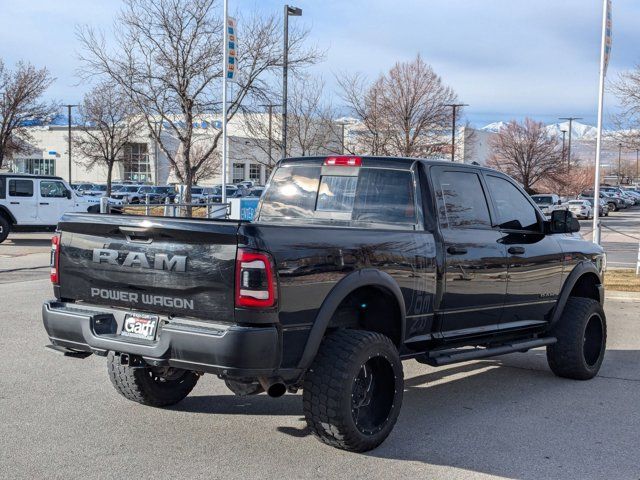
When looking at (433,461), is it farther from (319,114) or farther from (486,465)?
(319,114)

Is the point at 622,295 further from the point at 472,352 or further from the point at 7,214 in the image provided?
the point at 7,214

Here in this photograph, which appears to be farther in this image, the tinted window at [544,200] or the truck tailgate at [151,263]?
the tinted window at [544,200]

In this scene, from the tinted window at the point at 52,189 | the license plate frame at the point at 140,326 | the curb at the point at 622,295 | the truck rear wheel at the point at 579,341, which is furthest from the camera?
the tinted window at the point at 52,189

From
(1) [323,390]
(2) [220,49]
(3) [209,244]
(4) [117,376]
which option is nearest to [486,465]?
(1) [323,390]

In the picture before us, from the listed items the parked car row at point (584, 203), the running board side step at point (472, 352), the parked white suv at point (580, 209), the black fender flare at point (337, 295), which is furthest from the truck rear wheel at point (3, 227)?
the parked white suv at point (580, 209)

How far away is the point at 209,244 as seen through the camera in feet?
14.8

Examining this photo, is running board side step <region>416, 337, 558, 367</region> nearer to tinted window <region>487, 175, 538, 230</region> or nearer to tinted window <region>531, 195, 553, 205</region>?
tinted window <region>487, 175, 538, 230</region>

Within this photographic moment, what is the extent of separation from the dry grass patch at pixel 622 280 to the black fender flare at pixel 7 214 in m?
16.3

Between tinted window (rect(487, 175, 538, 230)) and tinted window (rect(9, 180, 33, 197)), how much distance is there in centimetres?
1871

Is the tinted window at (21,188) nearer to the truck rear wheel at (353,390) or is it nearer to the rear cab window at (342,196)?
the rear cab window at (342,196)

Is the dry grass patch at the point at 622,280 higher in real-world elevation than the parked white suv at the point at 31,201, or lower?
lower

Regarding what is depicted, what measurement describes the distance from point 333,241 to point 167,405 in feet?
6.93

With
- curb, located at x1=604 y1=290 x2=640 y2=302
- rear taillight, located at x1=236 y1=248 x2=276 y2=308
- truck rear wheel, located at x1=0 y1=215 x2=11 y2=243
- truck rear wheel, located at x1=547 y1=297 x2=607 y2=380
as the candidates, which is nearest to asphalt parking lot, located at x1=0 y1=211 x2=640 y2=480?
truck rear wheel, located at x1=547 y1=297 x2=607 y2=380

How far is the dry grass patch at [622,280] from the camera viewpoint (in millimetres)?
13727
